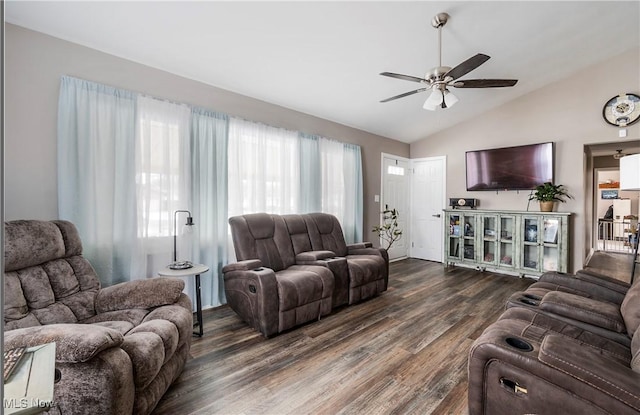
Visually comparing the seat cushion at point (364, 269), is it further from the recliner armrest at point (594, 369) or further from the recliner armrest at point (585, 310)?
the recliner armrest at point (594, 369)

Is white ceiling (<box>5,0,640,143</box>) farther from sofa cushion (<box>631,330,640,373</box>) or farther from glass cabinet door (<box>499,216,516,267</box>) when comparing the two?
sofa cushion (<box>631,330,640,373</box>)

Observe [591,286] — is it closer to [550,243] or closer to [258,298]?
[550,243]

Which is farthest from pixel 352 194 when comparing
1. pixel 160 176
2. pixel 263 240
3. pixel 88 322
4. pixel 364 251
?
pixel 88 322

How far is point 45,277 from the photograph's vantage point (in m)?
1.83

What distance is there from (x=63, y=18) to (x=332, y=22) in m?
2.11

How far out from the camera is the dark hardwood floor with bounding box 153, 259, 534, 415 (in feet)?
5.69

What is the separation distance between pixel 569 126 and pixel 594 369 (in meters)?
4.77

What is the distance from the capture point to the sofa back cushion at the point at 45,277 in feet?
5.46

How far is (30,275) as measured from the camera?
1.77 metres

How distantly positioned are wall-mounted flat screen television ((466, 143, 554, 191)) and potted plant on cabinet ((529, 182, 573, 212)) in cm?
15

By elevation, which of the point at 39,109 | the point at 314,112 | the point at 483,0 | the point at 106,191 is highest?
the point at 483,0

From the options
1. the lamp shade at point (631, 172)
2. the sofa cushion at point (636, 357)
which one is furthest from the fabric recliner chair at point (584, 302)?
the lamp shade at point (631, 172)

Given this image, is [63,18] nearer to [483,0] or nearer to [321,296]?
[321,296]

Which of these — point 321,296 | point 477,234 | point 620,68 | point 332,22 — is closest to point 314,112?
point 332,22
